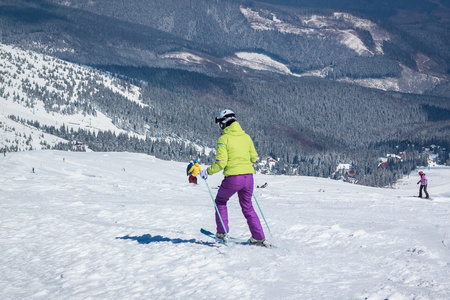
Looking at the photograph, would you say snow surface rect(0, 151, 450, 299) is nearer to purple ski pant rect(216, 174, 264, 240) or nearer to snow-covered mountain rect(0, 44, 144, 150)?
purple ski pant rect(216, 174, 264, 240)

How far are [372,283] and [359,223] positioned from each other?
512 centimetres

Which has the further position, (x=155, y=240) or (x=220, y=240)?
(x=155, y=240)

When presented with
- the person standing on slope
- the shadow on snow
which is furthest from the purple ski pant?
the shadow on snow

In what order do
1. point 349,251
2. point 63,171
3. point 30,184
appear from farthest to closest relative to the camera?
point 63,171
point 30,184
point 349,251

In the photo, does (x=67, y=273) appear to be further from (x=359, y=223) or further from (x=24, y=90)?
(x=24, y=90)

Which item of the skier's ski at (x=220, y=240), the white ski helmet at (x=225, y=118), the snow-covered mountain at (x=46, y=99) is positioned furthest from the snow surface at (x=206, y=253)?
the snow-covered mountain at (x=46, y=99)

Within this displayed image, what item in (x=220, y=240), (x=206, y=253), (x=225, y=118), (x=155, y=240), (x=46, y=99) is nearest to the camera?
(x=206, y=253)

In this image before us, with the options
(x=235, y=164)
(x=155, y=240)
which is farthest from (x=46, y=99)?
(x=235, y=164)

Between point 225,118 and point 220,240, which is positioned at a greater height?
point 225,118

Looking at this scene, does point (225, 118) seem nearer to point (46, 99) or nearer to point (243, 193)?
point (243, 193)

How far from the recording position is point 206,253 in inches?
348

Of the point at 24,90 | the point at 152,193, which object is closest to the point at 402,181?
the point at 24,90

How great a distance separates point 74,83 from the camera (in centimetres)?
19712

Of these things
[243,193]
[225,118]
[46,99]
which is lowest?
[243,193]
